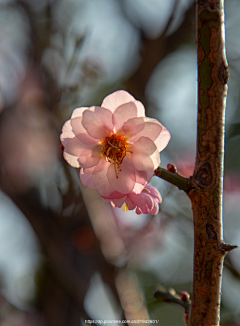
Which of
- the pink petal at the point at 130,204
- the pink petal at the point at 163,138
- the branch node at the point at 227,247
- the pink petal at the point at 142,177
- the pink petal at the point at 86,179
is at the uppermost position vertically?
the pink petal at the point at 163,138

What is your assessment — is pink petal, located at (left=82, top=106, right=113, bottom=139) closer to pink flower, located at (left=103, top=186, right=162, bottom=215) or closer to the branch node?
pink flower, located at (left=103, top=186, right=162, bottom=215)

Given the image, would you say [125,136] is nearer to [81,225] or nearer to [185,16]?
[81,225]

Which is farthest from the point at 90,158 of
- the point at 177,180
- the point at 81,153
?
the point at 177,180

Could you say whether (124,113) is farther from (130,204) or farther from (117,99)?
(130,204)

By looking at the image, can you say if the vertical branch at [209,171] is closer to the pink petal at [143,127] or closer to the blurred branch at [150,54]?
the pink petal at [143,127]

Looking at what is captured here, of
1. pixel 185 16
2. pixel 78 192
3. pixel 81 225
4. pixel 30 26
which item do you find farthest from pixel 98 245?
pixel 185 16

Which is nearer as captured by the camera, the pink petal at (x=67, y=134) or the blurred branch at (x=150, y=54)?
the pink petal at (x=67, y=134)

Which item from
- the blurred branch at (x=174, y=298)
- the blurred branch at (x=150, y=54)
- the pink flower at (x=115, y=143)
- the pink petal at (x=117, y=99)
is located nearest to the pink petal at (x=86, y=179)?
the pink flower at (x=115, y=143)
